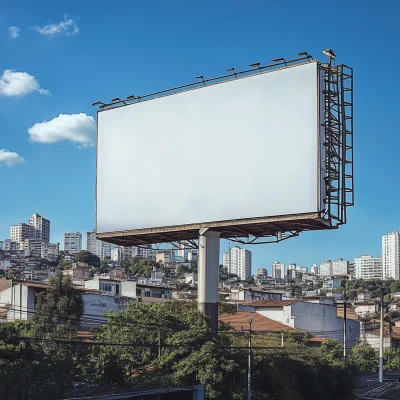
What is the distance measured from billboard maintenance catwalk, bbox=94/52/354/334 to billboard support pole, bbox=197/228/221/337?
52 mm

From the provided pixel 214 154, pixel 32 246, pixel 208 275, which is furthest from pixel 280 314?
pixel 32 246

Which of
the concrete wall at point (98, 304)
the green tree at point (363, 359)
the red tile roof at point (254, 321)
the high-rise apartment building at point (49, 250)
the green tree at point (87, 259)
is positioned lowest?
the green tree at point (363, 359)

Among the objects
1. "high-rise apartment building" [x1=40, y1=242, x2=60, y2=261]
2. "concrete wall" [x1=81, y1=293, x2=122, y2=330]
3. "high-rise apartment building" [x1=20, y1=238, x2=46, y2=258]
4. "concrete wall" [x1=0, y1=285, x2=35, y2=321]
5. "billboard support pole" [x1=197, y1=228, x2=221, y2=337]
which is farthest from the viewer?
"high-rise apartment building" [x1=20, y1=238, x2=46, y2=258]

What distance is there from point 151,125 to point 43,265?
101m

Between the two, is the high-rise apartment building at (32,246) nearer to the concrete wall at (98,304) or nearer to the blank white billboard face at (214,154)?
the concrete wall at (98,304)

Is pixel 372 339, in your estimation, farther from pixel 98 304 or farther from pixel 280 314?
pixel 98 304

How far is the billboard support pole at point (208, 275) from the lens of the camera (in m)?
34.6

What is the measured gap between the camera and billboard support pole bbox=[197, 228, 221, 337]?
1362 inches

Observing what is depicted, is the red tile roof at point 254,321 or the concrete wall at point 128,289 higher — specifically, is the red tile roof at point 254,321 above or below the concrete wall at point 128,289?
below

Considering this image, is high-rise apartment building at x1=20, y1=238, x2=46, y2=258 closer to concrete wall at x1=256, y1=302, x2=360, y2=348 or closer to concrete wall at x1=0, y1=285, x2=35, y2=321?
→ concrete wall at x1=256, y1=302, x2=360, y2=348

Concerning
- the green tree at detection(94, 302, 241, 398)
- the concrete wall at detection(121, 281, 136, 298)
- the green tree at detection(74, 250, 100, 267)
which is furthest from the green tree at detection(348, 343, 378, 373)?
the green tree at detection(74, 250, 100, 267)

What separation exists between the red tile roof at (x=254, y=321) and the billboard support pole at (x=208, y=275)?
18.5m

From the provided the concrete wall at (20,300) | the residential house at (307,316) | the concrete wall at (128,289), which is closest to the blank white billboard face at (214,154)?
the concrete wall at (20,300)

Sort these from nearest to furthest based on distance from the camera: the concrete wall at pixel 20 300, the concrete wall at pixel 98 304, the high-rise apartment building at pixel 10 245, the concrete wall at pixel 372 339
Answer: the concrete wall at pixel 20 300
the concrete wall at pixel 98 304
the concrete wall at pixel 372 339
the high-rise apartment building at pixel 10 245
